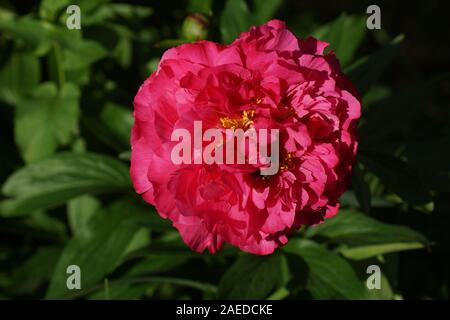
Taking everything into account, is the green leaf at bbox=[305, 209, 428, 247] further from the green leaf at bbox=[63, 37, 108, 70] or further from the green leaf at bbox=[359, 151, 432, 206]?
the green leaf at bbox=[63, 37, 108, 70]

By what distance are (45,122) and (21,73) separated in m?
0.28

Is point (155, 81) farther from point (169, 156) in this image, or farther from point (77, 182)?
point (77, 182)

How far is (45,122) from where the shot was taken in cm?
162

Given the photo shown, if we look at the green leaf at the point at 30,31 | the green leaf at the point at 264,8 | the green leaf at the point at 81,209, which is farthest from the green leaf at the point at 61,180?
the green leaf at the point at 264,8

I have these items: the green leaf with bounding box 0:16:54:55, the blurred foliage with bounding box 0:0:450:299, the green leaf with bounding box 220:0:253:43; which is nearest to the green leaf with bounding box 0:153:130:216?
the blurred foliage with bounding box 0:0:450:299

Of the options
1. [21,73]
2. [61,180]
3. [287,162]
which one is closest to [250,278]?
[287,162]

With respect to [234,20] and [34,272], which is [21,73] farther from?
[234,20]

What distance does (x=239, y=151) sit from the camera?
1.05 metres

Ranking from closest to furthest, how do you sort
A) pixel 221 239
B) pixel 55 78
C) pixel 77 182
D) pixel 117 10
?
pixel 221 239
pixel 77 182
pixel 55 78
pixel 117 10

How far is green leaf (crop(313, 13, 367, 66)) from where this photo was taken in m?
1.66

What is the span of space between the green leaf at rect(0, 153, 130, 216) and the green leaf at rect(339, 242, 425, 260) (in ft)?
1.89
